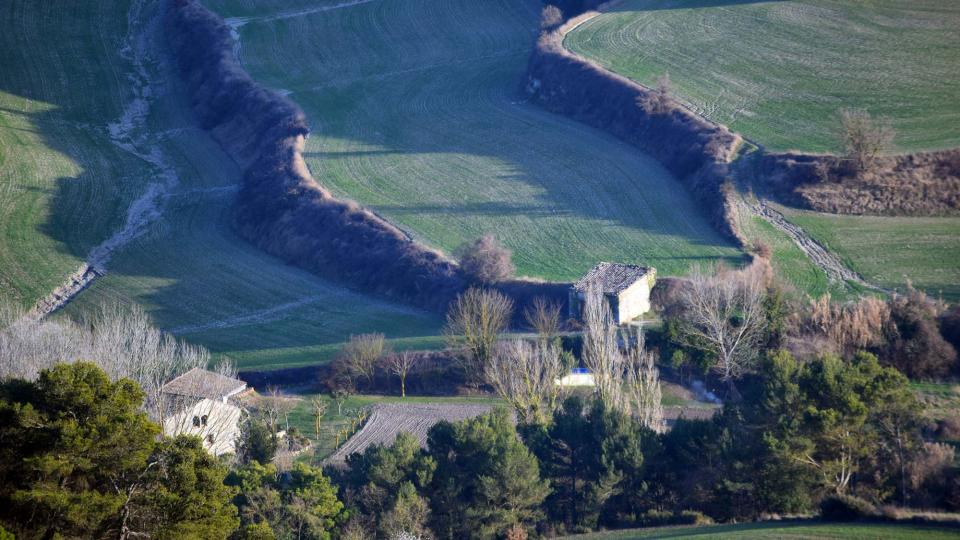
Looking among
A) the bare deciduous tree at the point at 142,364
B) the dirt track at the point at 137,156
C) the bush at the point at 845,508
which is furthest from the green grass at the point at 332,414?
the bush at the point at 845,508

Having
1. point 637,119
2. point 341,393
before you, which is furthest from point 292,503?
point 637,119

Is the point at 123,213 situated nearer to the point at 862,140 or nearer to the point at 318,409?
the point at 318,409

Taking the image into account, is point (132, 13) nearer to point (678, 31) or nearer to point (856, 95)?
point (678, 31)

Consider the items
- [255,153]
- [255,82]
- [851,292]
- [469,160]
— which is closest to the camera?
[851,292]

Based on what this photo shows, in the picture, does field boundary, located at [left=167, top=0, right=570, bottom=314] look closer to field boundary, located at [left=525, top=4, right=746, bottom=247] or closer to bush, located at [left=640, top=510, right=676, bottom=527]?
field boundary, located at [left=525, top=4, right=746, bottom=247]

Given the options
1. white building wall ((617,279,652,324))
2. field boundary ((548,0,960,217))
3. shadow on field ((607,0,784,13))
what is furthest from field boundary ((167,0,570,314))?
shadow on field ((607,0,784,13))


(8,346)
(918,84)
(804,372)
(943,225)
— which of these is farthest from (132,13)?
(804,372)
